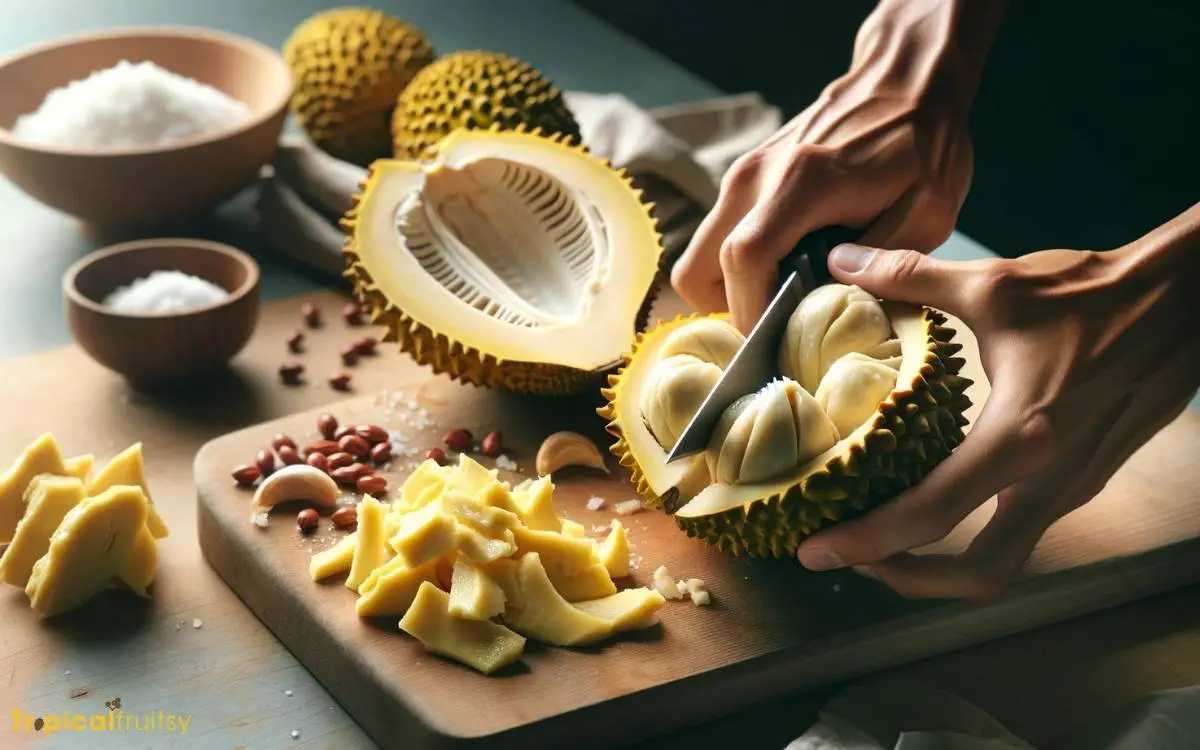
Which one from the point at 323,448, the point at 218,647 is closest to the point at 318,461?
the point at 323,448

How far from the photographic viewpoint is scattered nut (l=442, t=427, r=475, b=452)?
2057mm

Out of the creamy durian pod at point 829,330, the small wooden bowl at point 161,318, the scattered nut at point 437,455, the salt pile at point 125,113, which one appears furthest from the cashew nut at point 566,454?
the salt pile at point 125,113

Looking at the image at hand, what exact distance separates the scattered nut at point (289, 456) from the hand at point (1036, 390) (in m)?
0.76

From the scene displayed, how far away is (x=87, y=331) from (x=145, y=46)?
1038 millimetres

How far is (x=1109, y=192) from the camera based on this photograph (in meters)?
3.43

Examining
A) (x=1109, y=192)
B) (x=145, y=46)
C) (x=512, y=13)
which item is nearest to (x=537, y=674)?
(x=145, y=46)

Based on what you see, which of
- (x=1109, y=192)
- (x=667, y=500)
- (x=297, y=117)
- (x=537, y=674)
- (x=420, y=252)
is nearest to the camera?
(x=537, y=674)

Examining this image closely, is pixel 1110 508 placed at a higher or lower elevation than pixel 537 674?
higher

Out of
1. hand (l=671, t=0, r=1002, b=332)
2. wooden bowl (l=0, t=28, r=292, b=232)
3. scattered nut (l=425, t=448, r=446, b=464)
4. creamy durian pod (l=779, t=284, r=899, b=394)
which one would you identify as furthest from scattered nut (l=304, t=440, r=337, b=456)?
wooden bowl (l=0, t=28, r=292, b=232)

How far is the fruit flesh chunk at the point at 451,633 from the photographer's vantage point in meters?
1.59

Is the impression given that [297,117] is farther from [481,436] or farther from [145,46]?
[481,436]

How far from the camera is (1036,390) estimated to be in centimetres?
158

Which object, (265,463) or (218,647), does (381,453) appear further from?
(218,647)

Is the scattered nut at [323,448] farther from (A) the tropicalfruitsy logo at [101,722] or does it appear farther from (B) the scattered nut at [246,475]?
(A) the tropicalfruitsy logo at [101,722]
